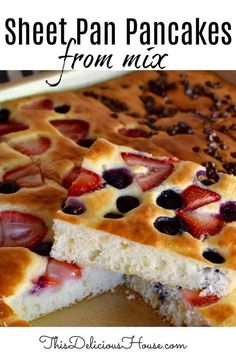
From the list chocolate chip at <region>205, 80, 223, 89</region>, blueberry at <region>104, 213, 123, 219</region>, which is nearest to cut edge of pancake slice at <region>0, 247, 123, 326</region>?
blueberry at <region>104, 213, 123, 219</region>

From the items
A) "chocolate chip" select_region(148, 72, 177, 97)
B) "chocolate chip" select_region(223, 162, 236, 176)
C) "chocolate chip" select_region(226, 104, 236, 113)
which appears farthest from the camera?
"chocolate chip" select_region(148, 72, 177, 97)

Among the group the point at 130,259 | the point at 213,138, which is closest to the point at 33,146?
the point at 213,138

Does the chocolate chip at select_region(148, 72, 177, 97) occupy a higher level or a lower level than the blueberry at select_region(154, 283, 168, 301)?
higher

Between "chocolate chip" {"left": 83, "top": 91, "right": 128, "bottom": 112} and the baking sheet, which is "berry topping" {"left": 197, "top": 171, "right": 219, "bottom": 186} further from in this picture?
the baking sheet

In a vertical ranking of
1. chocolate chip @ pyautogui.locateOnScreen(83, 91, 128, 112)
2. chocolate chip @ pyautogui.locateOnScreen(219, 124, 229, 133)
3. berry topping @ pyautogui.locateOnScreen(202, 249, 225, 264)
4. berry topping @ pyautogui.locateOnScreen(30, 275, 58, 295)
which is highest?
berry topping @ pyautogui.locateOnScreen(202, 249, 225, 264)
